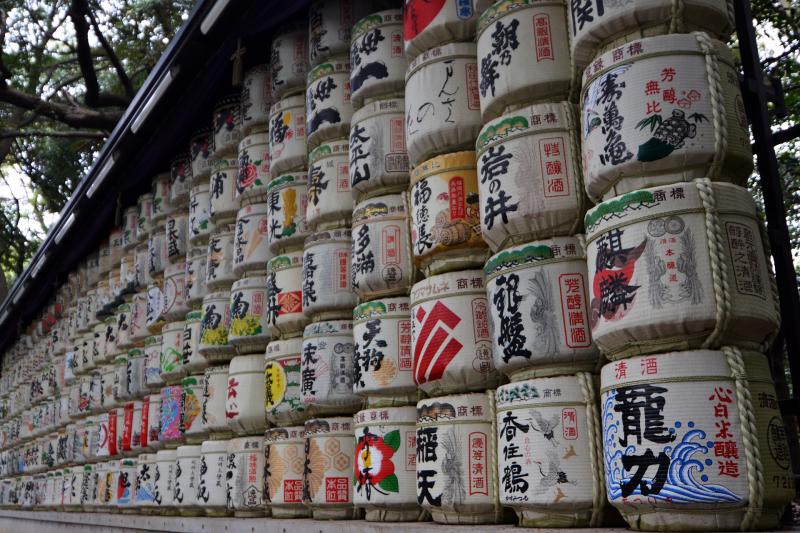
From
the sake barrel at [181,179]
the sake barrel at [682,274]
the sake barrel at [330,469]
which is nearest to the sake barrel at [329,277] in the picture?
the sake barrel at [330,469]

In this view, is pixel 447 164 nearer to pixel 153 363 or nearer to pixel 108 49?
pixel 153 363

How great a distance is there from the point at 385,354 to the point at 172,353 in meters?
2.98

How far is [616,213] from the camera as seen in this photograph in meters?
2.73

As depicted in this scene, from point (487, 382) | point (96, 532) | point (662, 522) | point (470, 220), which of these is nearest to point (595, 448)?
point (662, 522)

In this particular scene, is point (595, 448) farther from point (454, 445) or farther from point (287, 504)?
point (287, 504)

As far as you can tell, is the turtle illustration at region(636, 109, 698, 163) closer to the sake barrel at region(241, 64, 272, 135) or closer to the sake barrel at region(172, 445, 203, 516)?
the sake barrel at region(241, 64, 272, 135)

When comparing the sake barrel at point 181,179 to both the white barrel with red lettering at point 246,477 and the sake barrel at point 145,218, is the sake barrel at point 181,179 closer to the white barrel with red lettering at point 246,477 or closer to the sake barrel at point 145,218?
the sake barrel at point 145,218

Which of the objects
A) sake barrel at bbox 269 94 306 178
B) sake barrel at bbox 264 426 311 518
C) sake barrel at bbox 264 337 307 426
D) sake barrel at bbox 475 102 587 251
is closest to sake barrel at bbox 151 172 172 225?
sake barrel at bbox 269 94 306 178

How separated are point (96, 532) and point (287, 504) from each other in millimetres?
3652

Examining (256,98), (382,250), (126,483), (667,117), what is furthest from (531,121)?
(126,483)

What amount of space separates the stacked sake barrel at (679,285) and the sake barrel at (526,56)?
0.39 meters

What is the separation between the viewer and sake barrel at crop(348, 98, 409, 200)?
4.20 meters

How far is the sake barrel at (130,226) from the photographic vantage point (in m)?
8.08

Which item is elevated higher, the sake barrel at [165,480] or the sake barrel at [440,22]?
the sake barrel at [440,22]
